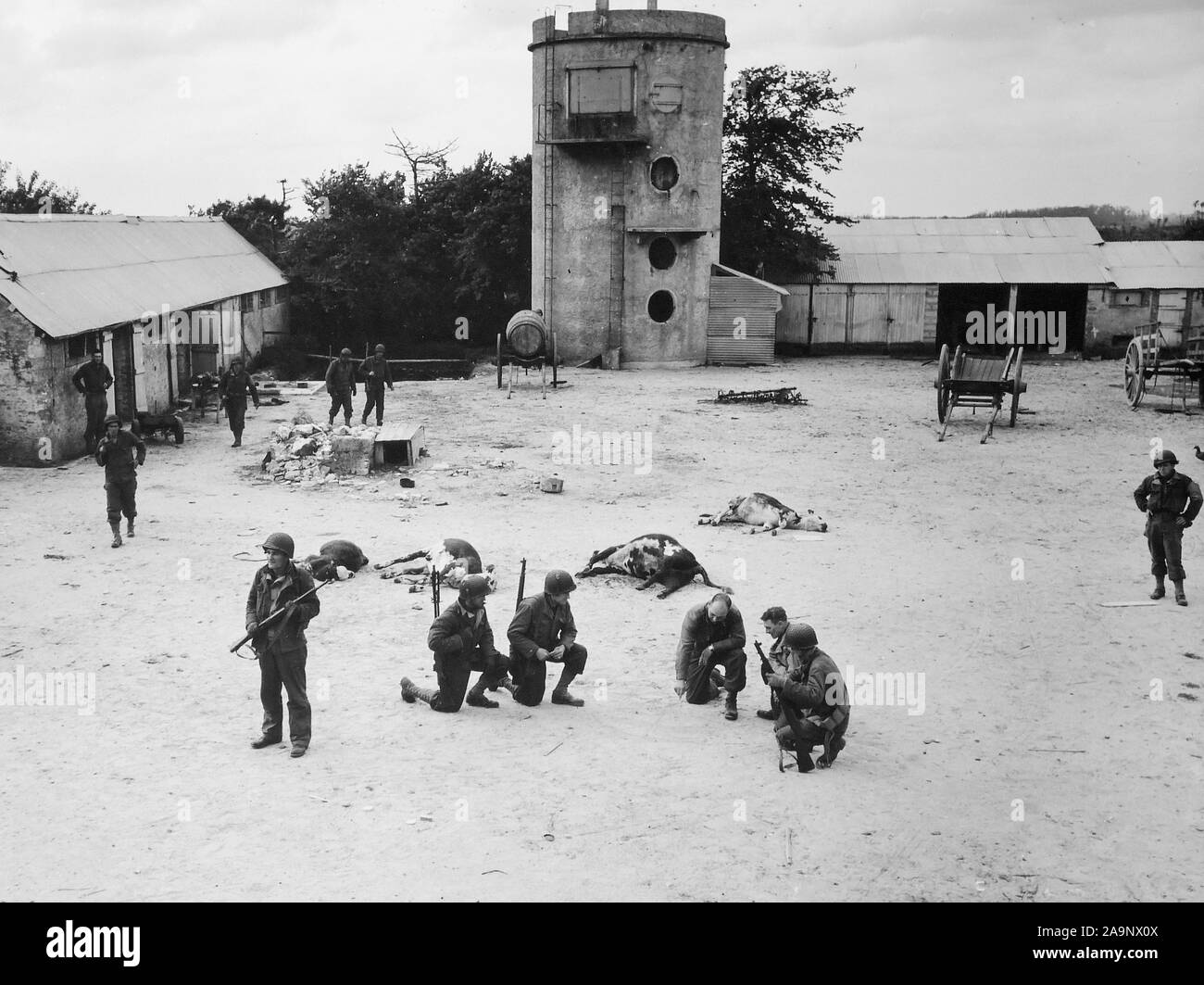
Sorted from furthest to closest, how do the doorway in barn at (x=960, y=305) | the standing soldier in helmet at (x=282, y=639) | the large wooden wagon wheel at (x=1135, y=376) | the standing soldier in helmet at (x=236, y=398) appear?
the doorway in barn at (x=960, y=305) → the large wooden wagon wheel at (x=1135, y=376) → the standing soldier in helmet at (x=236, y=398) → the standing soldier in helmet at (x=282, y=639)

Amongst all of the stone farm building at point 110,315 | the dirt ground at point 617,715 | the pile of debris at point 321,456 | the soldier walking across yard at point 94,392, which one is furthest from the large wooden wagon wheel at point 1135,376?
the soldier walking across yard at point 94,392

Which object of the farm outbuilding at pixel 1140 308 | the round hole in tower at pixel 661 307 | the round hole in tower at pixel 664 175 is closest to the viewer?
the round hole in tower at pixel 664 175

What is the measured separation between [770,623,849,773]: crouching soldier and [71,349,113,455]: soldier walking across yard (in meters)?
15.0

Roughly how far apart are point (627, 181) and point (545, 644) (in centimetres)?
2497

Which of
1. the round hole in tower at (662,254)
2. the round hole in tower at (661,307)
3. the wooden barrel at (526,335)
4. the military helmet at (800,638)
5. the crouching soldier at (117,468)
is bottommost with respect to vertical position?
the military helmet at (800,638)

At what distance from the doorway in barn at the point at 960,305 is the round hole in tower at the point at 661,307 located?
29.6 feet

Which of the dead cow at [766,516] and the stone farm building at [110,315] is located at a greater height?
the stone farm building at [110,315]

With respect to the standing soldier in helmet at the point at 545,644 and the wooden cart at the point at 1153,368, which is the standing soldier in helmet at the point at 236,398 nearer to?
the standing soldier in helmet at the point at 545,644

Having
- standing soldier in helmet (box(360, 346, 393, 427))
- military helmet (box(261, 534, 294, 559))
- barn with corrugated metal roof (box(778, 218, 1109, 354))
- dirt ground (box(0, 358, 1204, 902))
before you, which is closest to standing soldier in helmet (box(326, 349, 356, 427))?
standing soldier in helmet (box(360, 346, 393, 427))

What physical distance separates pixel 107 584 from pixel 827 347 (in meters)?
27.4

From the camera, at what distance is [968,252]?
38.1m

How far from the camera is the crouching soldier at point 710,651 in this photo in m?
9.76

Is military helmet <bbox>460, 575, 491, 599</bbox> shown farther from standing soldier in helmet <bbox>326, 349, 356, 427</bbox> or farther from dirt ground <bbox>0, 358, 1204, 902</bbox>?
standing soldier in helmet <bbox>326, 349, 356, 427</bbox>

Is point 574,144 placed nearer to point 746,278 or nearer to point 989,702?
point 746,278
